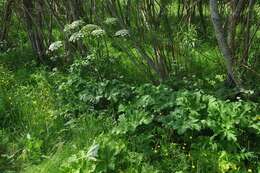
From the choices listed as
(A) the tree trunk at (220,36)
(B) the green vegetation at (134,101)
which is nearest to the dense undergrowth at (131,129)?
(B) the green vegetation at (134,101)

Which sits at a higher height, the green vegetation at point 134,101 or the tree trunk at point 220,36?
the tree trunk at point 220,36

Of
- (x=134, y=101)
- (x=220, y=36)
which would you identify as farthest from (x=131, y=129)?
(x=220, y=36)

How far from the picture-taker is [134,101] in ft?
14.3

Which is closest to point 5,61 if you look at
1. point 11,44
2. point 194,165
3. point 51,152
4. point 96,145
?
point 11,44

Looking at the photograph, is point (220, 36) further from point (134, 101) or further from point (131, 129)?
point (131, 129)

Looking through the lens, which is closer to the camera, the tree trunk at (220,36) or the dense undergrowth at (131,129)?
the dense undergrowth at (131,129)

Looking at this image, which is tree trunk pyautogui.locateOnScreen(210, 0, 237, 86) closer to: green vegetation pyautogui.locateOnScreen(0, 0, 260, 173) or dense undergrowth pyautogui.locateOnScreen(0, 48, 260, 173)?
green vegetation pyautogui.locateOnScreen(0, 0, 260, 173)

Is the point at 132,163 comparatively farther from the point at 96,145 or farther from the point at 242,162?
the point at 242,162

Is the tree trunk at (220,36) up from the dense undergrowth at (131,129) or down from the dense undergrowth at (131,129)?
up

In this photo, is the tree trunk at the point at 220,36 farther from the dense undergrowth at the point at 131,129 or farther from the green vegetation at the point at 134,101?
the dense undergrowth at the point at 131,129

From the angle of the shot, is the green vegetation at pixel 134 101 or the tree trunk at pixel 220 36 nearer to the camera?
the green vegetation at pixel 134 101

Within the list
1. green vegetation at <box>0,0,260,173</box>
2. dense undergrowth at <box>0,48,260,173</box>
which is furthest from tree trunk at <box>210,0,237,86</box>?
dense undergrowth at <box>0,48,260,173</box>

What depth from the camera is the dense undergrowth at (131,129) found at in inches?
146

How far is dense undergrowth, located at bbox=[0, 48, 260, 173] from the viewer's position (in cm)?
370
